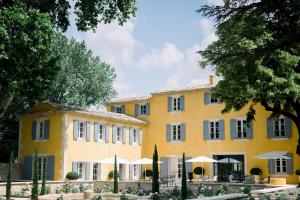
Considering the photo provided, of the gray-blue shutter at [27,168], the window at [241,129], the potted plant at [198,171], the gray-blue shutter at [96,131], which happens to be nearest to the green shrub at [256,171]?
the window at [241,129]

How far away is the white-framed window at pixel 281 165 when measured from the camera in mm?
31734

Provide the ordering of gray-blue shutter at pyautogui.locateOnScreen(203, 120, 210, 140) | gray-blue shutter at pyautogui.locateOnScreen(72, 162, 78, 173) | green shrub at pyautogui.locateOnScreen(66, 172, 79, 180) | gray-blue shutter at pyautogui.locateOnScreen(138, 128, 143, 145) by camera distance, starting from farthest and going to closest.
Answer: gray-blue shutter at pyautogui.locateOnScreen(138, 128, 143, 145) → gray-blue shutter at pyautogui.locateOnScreen(203, 120, 210, 140) → gray-blue shutter at pyautogui.locateOnScreen(72, 162, 78, 173) → green shrub at pyautogui.locateOnScreen(66, 172, 79, 180)

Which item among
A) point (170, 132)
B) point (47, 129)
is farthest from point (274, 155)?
point (47, 129)

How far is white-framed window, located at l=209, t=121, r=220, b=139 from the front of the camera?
115ft

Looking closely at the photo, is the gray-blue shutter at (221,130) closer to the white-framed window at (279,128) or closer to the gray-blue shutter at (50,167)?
the white-framed window at (279,128)

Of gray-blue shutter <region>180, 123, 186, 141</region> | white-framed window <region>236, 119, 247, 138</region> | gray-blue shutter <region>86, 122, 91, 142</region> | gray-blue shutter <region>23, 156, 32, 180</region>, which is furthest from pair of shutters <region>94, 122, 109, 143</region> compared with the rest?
white-framed window <region>236, 119, 247, 138</region>

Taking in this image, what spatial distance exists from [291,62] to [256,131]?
11.3 meters

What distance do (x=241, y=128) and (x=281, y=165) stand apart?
4184mm

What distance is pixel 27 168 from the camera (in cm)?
3291

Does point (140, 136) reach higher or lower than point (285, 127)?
lower

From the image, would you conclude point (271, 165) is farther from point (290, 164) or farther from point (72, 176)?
point (72, 176)

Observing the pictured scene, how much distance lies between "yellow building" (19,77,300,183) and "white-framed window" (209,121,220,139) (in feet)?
0.27

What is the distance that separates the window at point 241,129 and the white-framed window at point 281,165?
322cm

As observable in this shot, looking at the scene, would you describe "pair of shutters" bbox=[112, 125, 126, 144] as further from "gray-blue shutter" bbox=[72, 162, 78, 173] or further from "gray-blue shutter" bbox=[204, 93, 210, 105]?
"gray-blue shutter" bbox=[204, 93, 210, 105]
